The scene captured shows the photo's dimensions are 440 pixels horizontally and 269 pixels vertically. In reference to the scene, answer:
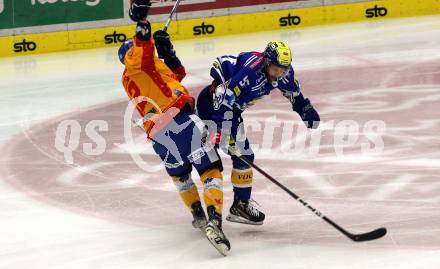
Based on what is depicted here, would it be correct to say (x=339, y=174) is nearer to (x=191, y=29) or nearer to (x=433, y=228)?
(x=433, y=228)

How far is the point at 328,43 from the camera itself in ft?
48.8

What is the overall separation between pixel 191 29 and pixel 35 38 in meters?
2.45

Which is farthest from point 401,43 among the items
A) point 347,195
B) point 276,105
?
point 347,195

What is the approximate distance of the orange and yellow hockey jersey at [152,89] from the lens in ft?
23.6

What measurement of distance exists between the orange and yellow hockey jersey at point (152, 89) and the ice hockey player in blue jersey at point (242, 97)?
31 cm

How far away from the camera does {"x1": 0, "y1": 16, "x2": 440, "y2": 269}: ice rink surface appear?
721cm

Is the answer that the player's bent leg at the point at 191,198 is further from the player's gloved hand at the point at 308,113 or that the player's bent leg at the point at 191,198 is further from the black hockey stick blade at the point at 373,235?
the black hockey stick blade at the point at 373,235

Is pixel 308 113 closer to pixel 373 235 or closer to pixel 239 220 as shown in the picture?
pixel 239 220

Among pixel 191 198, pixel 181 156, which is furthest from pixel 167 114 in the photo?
pixel 191 198

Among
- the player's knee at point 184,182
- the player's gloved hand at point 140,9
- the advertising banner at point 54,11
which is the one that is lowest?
the advertising banner at point 54,11

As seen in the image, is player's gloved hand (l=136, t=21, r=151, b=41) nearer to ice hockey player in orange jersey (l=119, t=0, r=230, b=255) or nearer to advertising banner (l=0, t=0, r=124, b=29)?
ice hockey player in orange jersey (l=119, t=0, r=230, b=255)

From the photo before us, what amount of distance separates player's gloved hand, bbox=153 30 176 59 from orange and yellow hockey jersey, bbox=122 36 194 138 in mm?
141

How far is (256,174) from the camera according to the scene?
9.08 metres

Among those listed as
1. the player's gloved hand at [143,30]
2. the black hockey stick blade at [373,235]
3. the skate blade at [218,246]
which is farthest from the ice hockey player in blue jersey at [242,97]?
the black hockey stick blade at [373,235]
